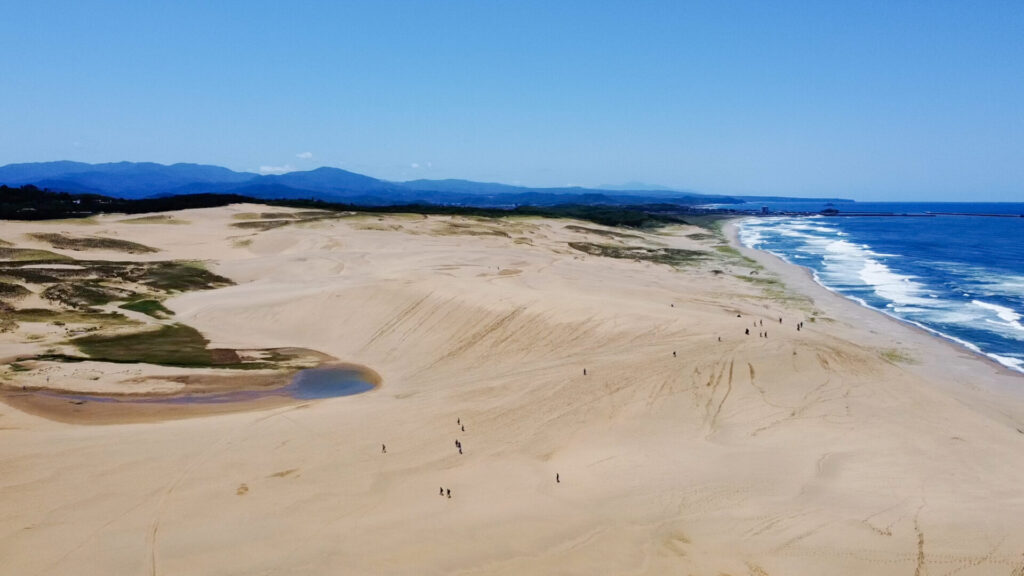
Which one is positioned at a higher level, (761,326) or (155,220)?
(155,220)

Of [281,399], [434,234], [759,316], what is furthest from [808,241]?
[281,399]

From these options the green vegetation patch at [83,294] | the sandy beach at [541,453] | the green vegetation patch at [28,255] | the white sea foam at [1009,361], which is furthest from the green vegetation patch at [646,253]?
the green vegetation patch at [28,255]

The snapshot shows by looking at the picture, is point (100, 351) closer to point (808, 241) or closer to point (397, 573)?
point (397, 573)

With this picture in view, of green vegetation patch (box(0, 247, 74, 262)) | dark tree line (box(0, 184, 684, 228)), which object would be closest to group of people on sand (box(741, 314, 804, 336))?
green vegetation patch (box(0, 247, 74, 262))

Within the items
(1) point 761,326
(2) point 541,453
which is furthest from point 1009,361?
(2) point 541,453

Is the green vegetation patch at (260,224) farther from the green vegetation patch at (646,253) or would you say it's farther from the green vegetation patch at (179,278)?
the green vegetation patch at (646,253)

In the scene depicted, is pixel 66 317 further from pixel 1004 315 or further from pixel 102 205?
pixel 102 205
